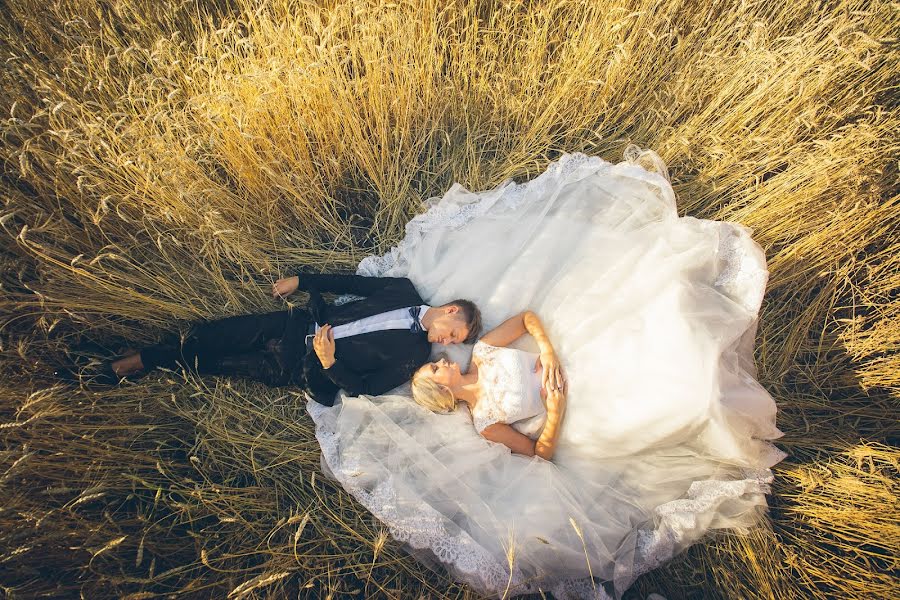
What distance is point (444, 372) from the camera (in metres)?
2.58

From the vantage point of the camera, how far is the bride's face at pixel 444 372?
2578 millimetres

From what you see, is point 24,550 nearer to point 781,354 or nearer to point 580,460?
point 580,460

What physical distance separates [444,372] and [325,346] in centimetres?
74

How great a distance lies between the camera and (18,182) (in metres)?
2.58

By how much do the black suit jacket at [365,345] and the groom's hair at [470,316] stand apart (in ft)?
0.94

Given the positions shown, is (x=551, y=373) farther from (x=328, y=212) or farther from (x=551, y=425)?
(x=328, y=212)

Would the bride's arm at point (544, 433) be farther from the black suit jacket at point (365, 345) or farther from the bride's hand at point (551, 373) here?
the black suit jacket at point (365, 345)

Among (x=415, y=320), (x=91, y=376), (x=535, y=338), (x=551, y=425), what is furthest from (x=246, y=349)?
(x=551, y=425)

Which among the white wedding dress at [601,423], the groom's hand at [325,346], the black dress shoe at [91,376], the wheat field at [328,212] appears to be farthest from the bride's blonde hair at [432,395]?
the black dress shoe at [91,376]

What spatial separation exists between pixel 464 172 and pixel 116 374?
2.86 m

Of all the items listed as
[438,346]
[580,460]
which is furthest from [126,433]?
[580,460]

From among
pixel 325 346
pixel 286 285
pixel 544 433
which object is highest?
pixel 286 285

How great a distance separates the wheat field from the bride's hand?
1.29m

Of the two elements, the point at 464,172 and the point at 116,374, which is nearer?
the point at 116,374
